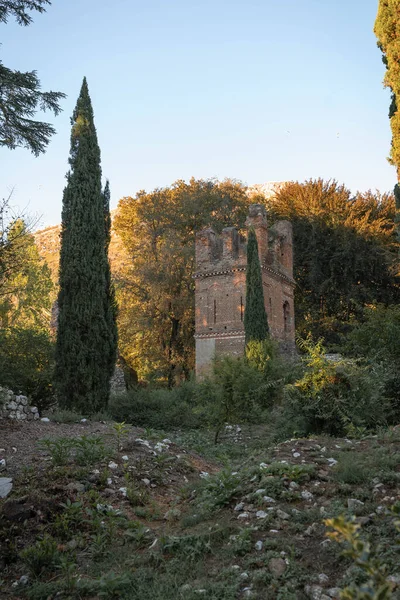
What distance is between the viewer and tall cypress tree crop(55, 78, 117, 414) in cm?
1380

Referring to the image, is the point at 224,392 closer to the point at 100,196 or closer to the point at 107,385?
the point at 107,385

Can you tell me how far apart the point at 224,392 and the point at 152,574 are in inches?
278

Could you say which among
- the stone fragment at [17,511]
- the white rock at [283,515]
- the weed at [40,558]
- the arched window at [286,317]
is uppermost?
the arched window at [286,317]

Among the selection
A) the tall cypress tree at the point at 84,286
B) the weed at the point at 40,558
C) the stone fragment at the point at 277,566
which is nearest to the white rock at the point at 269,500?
the stone fragment at the point at 277,566

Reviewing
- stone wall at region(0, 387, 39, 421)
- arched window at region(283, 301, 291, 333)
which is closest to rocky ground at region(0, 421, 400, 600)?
stone wall at region(0, 387, 39, 421)

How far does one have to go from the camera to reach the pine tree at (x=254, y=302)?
2173 cm

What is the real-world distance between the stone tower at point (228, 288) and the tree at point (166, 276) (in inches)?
90.2

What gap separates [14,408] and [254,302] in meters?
13.2

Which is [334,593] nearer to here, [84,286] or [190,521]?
[190,521]

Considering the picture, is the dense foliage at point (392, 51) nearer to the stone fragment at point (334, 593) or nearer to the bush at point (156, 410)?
the bush at point (156, 410)

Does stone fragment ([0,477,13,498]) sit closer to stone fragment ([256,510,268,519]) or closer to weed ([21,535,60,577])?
weed ([21,535,60,577])

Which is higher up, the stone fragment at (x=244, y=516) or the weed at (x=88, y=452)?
Result: the weed at (x=88, y=452)

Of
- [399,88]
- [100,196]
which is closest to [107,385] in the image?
[100,196]

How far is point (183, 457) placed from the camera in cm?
842
